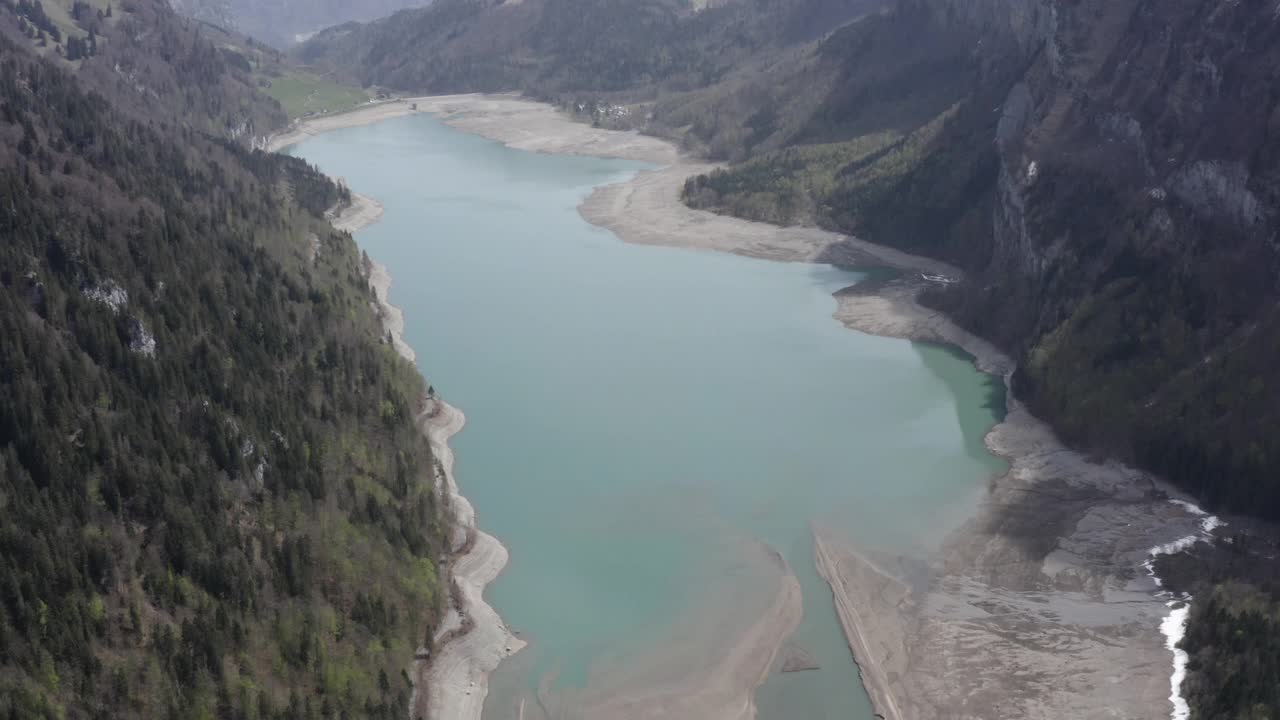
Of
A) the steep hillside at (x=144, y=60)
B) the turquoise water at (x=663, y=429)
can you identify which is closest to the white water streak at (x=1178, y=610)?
the turquoise water at (x=663, y=429)

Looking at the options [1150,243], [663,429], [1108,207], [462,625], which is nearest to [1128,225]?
[1150,243]

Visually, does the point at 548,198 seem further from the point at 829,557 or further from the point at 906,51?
the point at 829,557

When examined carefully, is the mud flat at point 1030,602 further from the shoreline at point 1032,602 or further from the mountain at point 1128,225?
the mountain at point 1128,225

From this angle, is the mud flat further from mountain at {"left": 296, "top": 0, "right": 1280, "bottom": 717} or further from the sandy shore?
the sandy shore

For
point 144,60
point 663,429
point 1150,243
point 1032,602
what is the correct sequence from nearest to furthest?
point 1032,602 < point 663,429 < point 1150,243 < point 144,60

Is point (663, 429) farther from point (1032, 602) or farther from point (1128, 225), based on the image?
point (1128, 225)

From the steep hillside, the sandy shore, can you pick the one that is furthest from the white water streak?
the steep hillside
